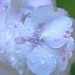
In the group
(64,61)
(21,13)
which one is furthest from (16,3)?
(64,61)

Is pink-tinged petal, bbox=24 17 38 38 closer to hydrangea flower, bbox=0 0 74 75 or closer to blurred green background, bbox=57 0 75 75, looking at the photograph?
hydrangea flower, bbox=0 0 74 75

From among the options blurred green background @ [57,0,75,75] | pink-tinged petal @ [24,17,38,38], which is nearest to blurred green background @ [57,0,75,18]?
blurred green background @ [57,0,75,75]

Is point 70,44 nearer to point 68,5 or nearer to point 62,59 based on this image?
point 62,59

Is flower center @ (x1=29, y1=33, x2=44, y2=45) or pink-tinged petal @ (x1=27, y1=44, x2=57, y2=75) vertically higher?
flower center @ (x1=29, y1=33, x2=44, y2=45)

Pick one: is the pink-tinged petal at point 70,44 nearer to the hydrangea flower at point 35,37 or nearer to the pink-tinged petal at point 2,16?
the hydrangea flower at point 35,37

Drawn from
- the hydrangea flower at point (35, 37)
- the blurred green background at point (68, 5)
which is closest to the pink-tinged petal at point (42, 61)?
the hydrangea flower at point (35, 37)

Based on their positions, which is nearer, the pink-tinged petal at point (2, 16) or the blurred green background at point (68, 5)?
the pink-tinged petal at point (2, 16)
